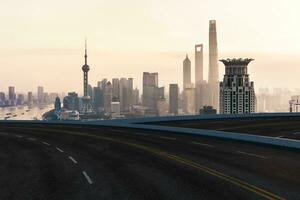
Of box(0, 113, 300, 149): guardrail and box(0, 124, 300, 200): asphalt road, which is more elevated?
box(0, 113, 300, 149): guardrail

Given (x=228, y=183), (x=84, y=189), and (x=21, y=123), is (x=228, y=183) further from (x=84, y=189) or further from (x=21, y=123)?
(x=21, y=123)

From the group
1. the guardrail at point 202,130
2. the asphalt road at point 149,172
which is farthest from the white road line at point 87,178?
the guardrail at point 202,130

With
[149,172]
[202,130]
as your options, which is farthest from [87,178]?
[202,130]

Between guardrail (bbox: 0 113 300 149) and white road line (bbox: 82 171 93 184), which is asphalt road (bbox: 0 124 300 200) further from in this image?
guardrail (bbox: 0 113 300 149)

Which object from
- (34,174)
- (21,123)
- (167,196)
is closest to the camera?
(167,196)

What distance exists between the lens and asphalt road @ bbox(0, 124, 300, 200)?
41.4 feet

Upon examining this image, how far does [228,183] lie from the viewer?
13852 millimetres

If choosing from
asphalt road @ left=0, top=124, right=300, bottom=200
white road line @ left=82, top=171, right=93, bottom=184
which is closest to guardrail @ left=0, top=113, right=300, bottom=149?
asphalt road @ left=0, top=124, right=300, bottom=200

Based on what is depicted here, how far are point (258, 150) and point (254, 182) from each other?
9.92 meters

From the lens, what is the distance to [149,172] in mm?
16125

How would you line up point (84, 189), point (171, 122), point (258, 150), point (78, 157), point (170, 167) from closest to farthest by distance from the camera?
point (84, 189) < point (170, 167) < point (78, 157) < point (258, 150) < point (171, 122)

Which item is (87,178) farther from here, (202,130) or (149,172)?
(202,130)

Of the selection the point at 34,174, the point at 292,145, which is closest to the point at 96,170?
the point at 34,174

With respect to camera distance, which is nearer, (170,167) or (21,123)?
(170,167)
